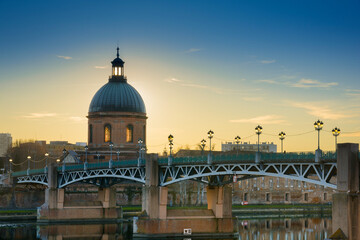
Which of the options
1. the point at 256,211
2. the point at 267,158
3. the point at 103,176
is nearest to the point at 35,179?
the point at 103,176

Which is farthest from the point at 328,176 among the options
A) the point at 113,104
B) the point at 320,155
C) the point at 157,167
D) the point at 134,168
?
the point at 113,104

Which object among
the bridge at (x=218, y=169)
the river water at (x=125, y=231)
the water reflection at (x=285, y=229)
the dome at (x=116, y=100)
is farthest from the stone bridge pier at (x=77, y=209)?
the dome at (x=116, y=100)

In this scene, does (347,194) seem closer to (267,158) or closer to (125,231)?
(267,158)

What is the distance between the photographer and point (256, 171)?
67.4m

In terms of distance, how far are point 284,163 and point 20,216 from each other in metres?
52.4

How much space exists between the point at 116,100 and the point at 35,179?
68.1ft

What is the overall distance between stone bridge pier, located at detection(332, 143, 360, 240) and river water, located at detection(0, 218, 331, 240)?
20904 millimetres

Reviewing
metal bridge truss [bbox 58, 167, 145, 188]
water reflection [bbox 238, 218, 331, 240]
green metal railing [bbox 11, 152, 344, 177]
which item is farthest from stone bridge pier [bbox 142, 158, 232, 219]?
water reflection [bbox 238, 218, 331, 240]

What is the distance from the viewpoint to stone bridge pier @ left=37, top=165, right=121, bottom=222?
97062mm

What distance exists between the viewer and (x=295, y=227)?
9194 centimetres

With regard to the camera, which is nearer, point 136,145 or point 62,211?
point 62,211

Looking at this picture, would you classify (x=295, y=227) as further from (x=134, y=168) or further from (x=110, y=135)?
(x=110, y=135)

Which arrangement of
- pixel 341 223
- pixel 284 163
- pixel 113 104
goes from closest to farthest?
pixel 341 223 < pixel 284 163 < pixel 113 104

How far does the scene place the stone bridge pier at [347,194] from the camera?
55.1 m
